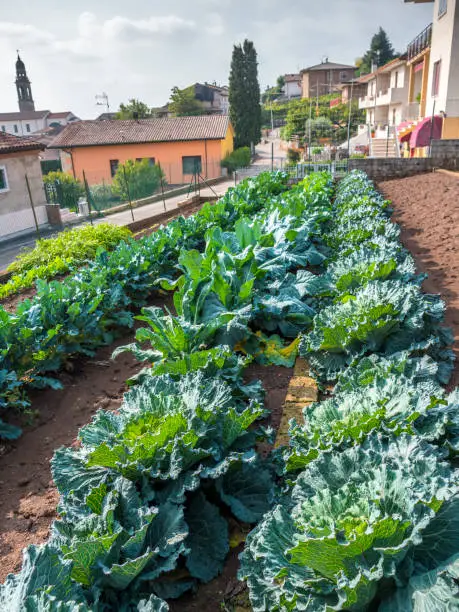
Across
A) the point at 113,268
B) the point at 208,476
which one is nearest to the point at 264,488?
the point at 208,476

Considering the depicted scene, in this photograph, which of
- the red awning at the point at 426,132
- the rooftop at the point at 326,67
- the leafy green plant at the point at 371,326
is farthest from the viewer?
the rooftop at the point at 326,67

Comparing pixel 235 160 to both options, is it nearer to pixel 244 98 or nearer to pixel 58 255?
pixel 244 98

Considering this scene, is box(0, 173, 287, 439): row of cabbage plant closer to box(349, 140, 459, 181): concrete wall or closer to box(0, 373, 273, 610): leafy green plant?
box(0, 373, 273, 610): leafy green plant

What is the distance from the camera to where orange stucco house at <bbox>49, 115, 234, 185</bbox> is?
33656mm

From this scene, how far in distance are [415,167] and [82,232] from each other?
12.1 m

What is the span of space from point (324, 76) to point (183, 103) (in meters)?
27.8

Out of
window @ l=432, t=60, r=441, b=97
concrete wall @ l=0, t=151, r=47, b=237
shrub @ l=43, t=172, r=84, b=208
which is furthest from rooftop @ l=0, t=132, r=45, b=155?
window @ l=432, t=60, r=441, b=97

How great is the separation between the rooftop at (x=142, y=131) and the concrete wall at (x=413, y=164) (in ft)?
58.7

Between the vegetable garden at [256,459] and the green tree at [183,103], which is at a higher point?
the green tree at [183,103]

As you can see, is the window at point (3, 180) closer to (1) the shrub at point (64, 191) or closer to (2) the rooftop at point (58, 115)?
(1) the shrub at point (64, 191)

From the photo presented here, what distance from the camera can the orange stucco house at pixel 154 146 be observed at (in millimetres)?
33656

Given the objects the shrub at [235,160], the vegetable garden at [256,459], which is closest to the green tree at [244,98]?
the shrub at [235,160]

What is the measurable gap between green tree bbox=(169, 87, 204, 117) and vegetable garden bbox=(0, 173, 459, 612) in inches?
2012

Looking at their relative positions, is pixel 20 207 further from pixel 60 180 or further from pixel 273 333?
pixel 273 333
